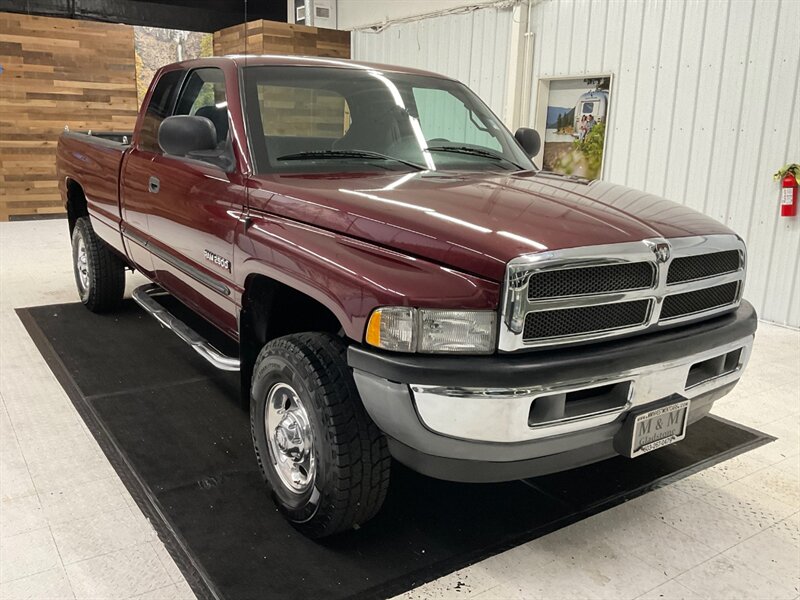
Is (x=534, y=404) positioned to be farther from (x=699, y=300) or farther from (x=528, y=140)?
(x=528, y=140)

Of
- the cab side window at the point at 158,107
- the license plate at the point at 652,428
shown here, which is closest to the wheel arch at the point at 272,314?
the license plate at the point at 652,428

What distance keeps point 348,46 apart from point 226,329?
27.2 feet

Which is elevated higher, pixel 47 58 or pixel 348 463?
pixel 47 58

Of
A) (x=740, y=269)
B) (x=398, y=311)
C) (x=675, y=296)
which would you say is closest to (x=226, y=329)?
(x=398, y=311)

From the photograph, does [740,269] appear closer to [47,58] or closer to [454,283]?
[454,283]

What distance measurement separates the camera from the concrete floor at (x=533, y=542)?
2.15 metres

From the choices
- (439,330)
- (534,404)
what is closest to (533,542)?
(534,404)

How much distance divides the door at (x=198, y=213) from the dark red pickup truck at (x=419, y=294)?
2cm

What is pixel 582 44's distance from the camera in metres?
6.61

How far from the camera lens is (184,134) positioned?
271 centimetres

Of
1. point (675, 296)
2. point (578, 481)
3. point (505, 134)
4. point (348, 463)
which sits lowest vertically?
point (578, 481)

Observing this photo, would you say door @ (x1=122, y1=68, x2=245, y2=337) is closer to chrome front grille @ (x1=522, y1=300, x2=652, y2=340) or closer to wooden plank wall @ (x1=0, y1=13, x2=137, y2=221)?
chrome front grille @ (x1=522, y1=300, x2=652, y2=340)

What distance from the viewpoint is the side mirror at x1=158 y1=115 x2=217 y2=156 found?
2705mm

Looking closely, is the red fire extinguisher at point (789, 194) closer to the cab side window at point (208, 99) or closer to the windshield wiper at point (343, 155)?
the windshield wiper at point (343, 155)
